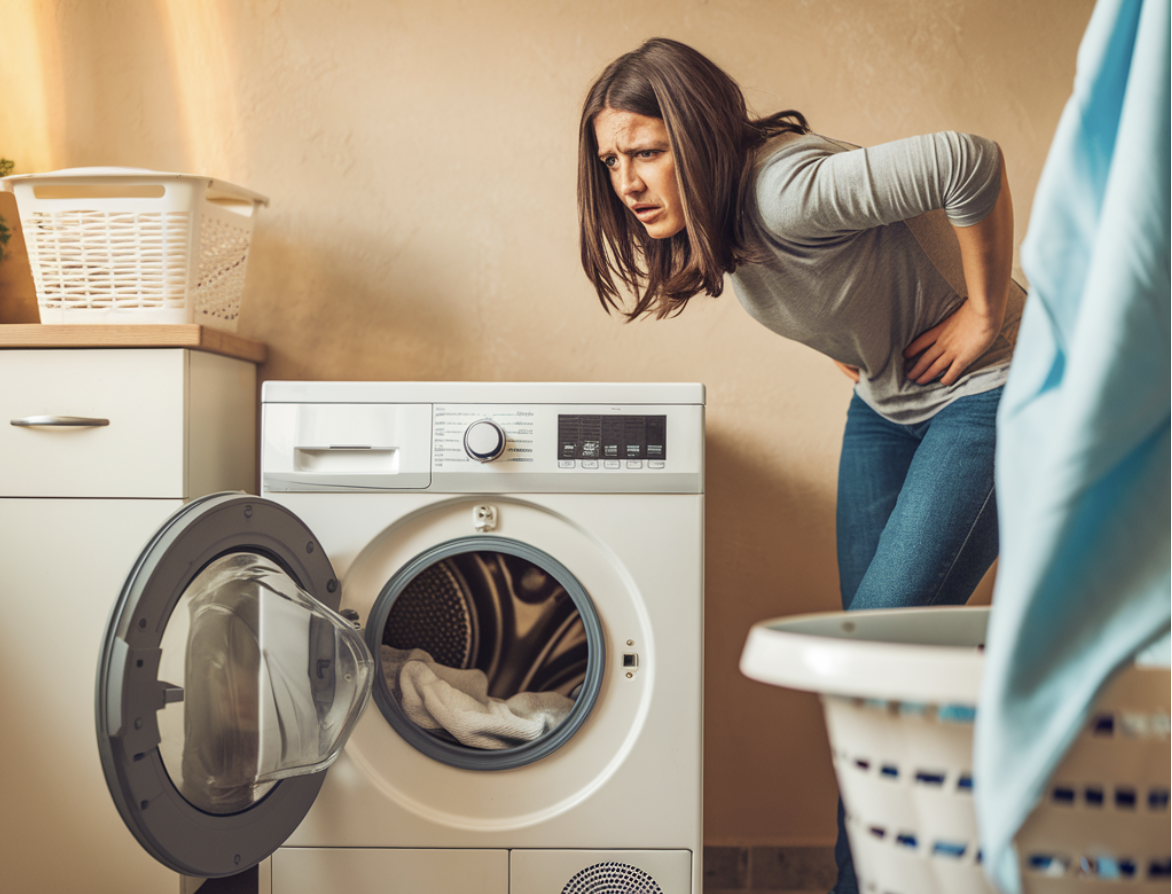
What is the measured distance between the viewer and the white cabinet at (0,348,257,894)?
127cm

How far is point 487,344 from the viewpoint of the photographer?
167 centimetres

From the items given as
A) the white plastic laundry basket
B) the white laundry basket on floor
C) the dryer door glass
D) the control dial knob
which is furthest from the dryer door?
the white laundry basket on floor

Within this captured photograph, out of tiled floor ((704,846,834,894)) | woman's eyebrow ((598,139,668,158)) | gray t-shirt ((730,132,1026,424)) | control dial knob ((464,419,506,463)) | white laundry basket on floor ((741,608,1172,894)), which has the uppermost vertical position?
woman's eyebrow ((598,139,668,158))

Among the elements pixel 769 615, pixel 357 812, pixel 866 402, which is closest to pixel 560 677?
pixel 357 812

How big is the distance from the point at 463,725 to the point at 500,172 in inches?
41.5

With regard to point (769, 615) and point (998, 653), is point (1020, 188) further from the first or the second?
point (998, 653)

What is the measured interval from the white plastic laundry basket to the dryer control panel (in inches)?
12.4

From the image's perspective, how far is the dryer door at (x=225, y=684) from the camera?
88 centimetres

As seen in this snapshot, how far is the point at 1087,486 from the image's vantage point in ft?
1.48

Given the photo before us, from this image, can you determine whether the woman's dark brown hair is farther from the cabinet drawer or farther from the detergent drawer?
the detergent drawer

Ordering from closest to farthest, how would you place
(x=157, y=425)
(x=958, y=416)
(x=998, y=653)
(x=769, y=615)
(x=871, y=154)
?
(x=998, y=653) → (x=871, y=154) → (x=958, y=416) → (x=157, y=425) → (x=769, y=615)

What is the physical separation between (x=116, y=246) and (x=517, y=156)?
0.74m

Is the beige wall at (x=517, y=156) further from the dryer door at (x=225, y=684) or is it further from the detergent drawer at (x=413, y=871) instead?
the dryer door at (x=225, y=684)

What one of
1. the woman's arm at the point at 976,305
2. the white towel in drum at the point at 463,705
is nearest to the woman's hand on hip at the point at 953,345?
the woman's arm at the point at 976,305
